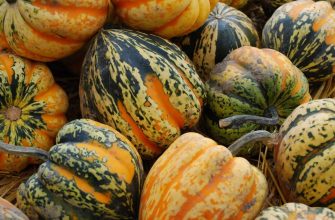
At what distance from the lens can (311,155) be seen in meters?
1.83

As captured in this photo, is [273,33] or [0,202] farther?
[273,33]

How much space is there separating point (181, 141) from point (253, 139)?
23cm

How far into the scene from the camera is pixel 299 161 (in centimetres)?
184

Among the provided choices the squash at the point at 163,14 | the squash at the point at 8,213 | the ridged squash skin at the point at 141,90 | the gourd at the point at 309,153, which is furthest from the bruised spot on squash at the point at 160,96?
the squash at the point at 8,213

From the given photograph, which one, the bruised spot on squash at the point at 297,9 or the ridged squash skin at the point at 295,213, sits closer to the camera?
the ridged squash skin at the point at 295,213

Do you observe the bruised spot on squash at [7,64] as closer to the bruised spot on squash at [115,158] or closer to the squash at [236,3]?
the bruised spot on squash at [115,158]

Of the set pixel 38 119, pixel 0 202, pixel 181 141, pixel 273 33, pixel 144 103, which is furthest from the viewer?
pixel 273 33

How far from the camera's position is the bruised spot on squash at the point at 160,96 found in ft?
6.57

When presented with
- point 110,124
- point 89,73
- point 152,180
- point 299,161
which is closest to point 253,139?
point 299,161

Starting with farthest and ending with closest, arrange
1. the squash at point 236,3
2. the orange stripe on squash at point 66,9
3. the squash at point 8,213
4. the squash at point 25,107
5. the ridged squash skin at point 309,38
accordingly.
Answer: the squash at point 236,3, the ridged squash skin at point 309,38, the squash at point 25,107, the orange stripe on squash at point 66,9, the squash at point 8,213

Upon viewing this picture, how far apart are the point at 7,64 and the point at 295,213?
1.23 metres

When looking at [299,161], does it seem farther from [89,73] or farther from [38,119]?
[38,119]

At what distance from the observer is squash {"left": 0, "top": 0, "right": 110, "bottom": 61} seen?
6.50 ft

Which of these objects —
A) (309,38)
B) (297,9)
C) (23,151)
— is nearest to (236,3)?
(297,9)
